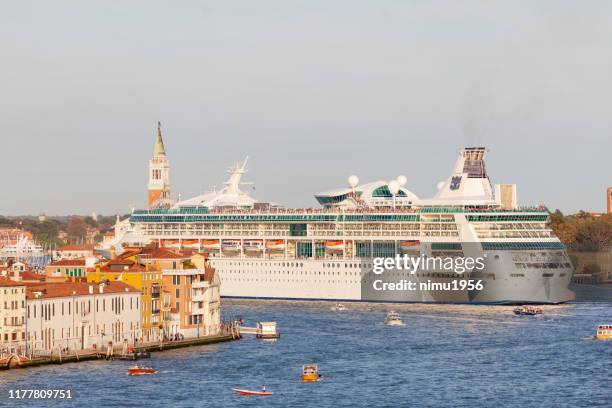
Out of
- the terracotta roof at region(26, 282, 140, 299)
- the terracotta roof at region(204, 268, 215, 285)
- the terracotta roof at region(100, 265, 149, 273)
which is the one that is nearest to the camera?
the terracotta roof at region(26, 282, 140, 299)

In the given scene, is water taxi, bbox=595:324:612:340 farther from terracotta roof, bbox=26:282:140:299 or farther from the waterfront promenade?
terracotta roof, bbox=26:282:140:299

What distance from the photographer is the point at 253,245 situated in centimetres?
11825

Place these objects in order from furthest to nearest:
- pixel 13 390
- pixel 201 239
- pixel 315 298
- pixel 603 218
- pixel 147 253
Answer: pixel 603 218 → pixel 201 239 → pixel 315 298 → pixel 147 253 → pixel 13 390

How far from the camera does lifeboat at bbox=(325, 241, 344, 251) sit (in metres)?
114

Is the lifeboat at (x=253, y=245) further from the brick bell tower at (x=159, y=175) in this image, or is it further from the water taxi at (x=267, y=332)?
the water taxi at (x=267, y=332)

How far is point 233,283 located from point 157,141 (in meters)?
23.7

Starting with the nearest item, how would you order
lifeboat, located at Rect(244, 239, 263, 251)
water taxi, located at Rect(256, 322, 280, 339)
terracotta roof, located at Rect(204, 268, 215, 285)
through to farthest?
water taxi, located at Rect(256, 322, 280, 339), terracotta roof, located at Rect(204, 268, 215, 285), lifeboat, located at Rect(244, 239, 263, 251)

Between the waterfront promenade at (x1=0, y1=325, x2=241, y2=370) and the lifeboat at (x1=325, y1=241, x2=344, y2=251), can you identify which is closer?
the waterfront promenade at (x1=0, y1=325, x2=241, y2=370)

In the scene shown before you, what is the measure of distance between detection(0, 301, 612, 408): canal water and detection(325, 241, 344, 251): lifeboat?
18079 mm

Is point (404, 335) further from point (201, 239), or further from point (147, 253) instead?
point (201, 239)

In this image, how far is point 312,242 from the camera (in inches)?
4542

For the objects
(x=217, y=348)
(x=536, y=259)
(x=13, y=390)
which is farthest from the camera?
(x=536, y=259)

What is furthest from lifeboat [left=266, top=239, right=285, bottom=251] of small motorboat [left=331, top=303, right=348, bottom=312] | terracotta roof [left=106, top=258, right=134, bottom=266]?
terracotta roof [left=106, top=258, right=134, bottom=266]

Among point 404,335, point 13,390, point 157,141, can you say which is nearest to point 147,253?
point 404,335
